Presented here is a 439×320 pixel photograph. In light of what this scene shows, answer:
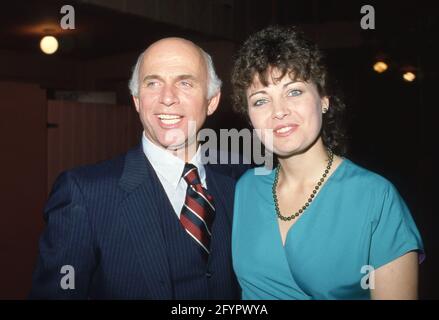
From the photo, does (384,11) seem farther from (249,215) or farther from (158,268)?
(158,268)

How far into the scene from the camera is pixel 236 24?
4570 millimetres

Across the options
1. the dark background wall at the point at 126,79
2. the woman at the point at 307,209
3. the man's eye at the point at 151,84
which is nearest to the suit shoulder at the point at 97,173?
the man's eye at the point at 151,84

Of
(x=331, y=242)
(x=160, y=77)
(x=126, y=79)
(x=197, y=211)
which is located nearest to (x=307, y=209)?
(x=331, y=242)

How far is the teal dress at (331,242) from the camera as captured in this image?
1569 mm

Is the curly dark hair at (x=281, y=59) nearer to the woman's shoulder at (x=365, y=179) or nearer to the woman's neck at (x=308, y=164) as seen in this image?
the woman's neck at (x=308, y=164)

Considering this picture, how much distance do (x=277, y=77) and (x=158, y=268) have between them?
2.98ft

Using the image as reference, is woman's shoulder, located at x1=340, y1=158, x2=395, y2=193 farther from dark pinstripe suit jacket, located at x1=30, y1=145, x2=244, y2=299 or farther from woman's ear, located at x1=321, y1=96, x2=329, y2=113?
dark pinstripe suit jacket, located at x1=30, y1=145, x2=244, y2=299

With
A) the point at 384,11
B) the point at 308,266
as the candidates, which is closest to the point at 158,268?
the point at 308,266

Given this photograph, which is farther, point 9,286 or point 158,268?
point 9,286

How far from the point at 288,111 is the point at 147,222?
73cm

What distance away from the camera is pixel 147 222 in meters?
1.70

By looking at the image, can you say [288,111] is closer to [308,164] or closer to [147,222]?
[308,164]

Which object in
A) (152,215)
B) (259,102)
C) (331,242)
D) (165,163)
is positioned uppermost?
(259,102)

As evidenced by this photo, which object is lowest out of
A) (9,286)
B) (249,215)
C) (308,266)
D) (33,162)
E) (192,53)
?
(9,286)
